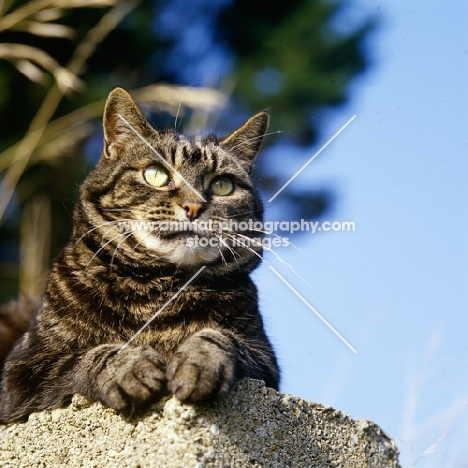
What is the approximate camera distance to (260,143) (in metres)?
2.55

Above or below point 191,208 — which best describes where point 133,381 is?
below

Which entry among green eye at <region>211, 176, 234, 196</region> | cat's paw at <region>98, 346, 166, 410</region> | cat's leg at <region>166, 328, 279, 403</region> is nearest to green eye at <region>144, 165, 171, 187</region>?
green eye at <region>211, 176, 234, 196</region>

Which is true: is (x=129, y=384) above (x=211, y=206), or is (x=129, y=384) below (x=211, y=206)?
below

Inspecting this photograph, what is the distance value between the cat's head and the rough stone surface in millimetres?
462

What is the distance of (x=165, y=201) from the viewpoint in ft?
6.64

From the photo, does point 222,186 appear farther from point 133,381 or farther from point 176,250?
point 133,381

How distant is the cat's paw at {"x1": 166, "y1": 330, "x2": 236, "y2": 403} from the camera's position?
61.1 inches

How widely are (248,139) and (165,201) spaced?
60 cm

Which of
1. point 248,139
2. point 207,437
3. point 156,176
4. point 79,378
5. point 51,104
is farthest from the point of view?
point 51,104

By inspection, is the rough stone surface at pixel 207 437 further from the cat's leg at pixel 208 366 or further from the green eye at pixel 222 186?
the green eye at pixel 222 186

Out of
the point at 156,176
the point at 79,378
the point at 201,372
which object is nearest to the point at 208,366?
the point at 201,372

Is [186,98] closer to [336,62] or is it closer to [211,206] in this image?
[211,206]

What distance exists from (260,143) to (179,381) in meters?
1.19

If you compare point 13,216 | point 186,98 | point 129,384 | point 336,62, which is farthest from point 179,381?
point 336,62
